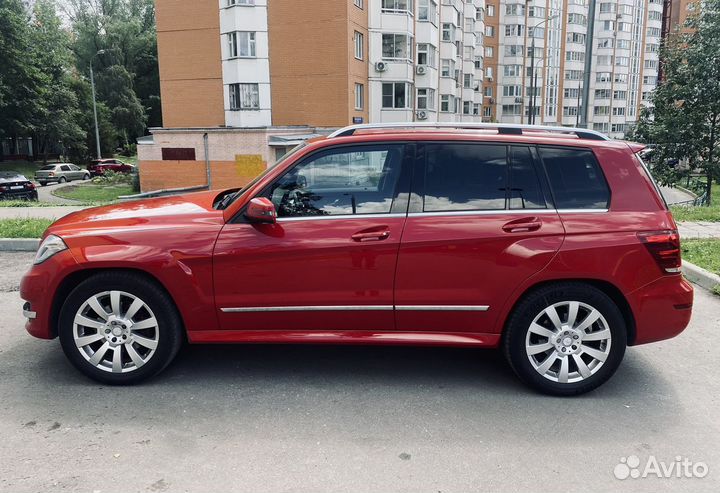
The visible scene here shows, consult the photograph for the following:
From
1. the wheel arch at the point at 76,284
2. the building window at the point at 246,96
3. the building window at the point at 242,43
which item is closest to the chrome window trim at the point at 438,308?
the wheel arch at the point at 76,284

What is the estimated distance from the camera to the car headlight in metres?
3.99

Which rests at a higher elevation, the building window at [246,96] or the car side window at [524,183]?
the building window at [246,96]

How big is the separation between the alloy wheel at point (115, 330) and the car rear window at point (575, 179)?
291 cm

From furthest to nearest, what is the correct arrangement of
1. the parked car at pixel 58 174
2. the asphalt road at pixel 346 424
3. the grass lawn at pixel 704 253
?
the parked car at pixel 58 174 → the grass lawn at pixel 704 253 → the asphalt road at pixel 346 424

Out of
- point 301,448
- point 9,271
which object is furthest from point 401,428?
point 9,271

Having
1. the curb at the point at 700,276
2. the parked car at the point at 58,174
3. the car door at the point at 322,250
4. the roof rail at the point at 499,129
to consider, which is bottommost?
the parked car at the point at 58,174

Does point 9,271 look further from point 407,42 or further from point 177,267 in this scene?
point 407,42

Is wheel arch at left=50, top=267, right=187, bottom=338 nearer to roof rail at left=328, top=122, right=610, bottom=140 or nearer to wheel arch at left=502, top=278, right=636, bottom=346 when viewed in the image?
roof rail at left=328, top=122, right=610, bottom=140

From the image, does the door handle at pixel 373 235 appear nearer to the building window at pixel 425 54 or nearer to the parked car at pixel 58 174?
the building window at pixel 425 54

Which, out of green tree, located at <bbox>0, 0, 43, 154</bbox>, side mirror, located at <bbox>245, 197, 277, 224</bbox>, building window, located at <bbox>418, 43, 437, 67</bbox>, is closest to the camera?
side mirror, located at <bbox>245, 197, 277, 224</bbox>

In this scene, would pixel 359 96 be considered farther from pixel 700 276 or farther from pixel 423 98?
pixel 700 276

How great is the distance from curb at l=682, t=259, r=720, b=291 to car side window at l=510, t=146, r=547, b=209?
12.0ft

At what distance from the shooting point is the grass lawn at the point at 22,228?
8.85 meters

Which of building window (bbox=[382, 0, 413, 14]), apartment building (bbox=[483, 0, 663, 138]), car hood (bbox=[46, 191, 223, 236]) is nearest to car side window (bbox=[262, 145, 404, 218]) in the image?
car hood (bbox=[46, 191, 223, 236])
